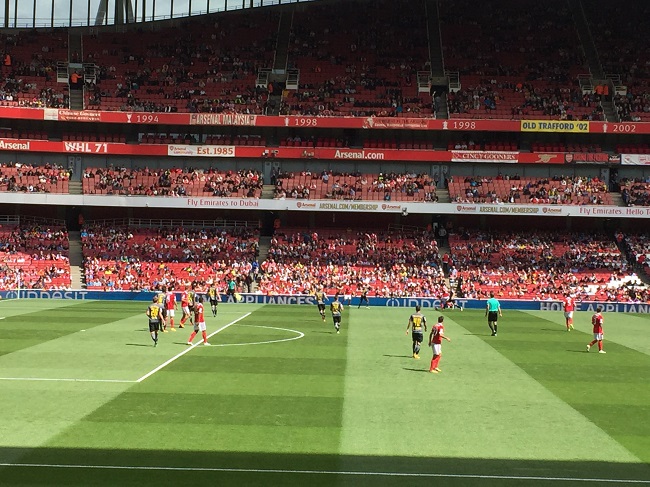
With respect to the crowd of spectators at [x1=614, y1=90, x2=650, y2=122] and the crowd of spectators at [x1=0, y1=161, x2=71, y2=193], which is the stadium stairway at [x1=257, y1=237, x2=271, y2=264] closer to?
the crowd of spectators at [x1=0, y1=161, x2=71, y2=193]

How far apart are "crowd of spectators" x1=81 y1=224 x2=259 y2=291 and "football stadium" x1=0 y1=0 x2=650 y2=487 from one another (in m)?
0.25

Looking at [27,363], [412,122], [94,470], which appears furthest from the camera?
[412,122]

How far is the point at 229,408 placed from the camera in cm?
1703

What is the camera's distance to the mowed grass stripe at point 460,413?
46.3 ft

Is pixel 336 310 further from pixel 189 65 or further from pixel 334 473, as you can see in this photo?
pixel 189 65

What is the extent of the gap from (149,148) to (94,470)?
55.6 meters

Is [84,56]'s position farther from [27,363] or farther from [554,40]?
[27,363]

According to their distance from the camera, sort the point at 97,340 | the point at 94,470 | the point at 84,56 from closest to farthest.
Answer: the point at 94,470 < the point at 97,340 < the point at 84,56

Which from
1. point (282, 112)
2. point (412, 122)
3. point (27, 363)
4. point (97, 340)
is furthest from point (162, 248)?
point (27, 363)

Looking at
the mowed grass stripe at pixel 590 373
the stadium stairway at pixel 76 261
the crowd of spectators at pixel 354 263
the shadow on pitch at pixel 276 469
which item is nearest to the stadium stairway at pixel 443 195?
the crowd of spectators at pixel 354 263

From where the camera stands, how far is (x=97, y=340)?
1113 inches

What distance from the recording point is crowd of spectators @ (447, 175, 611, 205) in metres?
61.8

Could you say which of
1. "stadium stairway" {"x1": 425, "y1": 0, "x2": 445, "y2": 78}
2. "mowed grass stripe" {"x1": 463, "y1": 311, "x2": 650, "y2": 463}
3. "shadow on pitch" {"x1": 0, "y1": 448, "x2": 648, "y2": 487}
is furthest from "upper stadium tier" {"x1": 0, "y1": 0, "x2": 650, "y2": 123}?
"shadow on pitch" {"x1": 0, "y1": 448, "x2": 648, "y2": 487}

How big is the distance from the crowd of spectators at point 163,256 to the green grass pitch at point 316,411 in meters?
24.0
